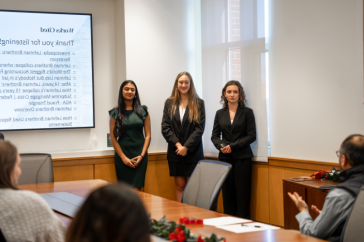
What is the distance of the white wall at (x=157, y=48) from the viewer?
17.6 ft

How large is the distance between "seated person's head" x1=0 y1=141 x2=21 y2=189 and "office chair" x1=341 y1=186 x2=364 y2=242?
157cm

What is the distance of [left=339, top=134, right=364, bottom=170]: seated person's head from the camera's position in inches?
85.4

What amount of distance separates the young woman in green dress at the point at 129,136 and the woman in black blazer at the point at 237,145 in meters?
0.94

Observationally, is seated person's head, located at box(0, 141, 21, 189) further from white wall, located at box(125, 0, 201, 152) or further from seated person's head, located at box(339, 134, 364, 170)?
white wall, located at box(125, 0, 201, 152)

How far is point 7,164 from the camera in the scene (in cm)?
168

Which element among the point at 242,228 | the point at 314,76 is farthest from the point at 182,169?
the point at 242,228

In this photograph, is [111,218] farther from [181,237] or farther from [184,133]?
[184,133]

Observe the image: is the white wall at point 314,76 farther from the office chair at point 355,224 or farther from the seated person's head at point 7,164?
the seated person's head at point 7,164

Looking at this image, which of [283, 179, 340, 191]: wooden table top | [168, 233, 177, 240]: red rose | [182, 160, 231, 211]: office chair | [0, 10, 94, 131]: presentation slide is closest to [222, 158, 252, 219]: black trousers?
[283, 179, 340, 191]: wooden table top

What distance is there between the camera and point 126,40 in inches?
209

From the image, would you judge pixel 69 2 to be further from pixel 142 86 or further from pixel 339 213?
pixel 339 213

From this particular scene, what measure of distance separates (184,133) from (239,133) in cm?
68

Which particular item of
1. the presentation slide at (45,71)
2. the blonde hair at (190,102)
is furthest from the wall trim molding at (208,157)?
the blonde hair at (190,102)

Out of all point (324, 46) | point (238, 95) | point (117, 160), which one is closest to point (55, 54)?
point (117, 160)
